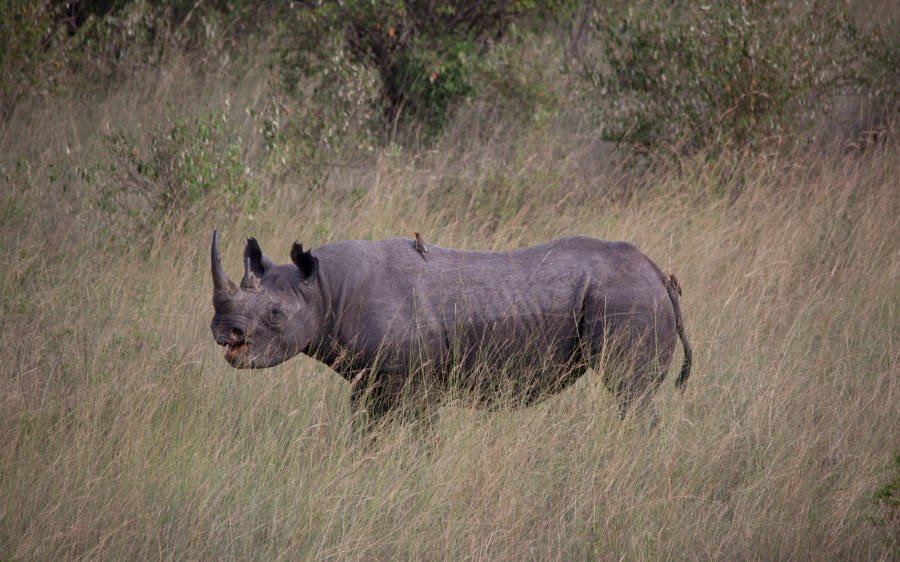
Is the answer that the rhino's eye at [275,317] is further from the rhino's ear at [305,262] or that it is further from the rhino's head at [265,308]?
the rhino's ear at [305,262]

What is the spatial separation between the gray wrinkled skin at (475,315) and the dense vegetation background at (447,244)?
0.27 metres

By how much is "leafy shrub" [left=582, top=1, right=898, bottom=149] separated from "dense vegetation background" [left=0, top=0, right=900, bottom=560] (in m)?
0.03

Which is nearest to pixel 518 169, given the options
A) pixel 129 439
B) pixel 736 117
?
pixel 736 117

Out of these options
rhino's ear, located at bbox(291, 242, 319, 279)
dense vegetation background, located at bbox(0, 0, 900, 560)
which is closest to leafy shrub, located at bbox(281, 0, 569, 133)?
dense vegetation background, located at bbox(0, 0, 900, 560)

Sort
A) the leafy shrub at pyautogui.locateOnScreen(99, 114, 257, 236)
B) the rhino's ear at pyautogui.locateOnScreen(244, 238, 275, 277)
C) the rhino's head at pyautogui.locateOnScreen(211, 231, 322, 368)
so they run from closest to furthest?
the rhino's head at pyautogui.locateOnScreen(211, 231, 322, 368), the rhino's ear at pyautogui.locateOnScreen(244, 238, 275, 277), the leafy shrub at pyautogui.locateOnScreen(99, 114, 257, 236)

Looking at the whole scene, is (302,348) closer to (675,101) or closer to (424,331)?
(424,331)

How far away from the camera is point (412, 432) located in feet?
17.7

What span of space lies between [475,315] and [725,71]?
211 inches

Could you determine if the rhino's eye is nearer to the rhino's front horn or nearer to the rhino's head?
the rhino's head

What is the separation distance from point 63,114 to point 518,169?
16.2 ft

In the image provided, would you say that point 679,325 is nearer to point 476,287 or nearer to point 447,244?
point 476,287

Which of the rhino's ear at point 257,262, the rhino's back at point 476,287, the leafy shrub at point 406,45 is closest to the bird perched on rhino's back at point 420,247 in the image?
the rhino's back at point 476,287

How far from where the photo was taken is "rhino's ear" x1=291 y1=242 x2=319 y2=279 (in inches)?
201

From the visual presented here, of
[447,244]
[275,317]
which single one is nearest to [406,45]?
[447,244]
